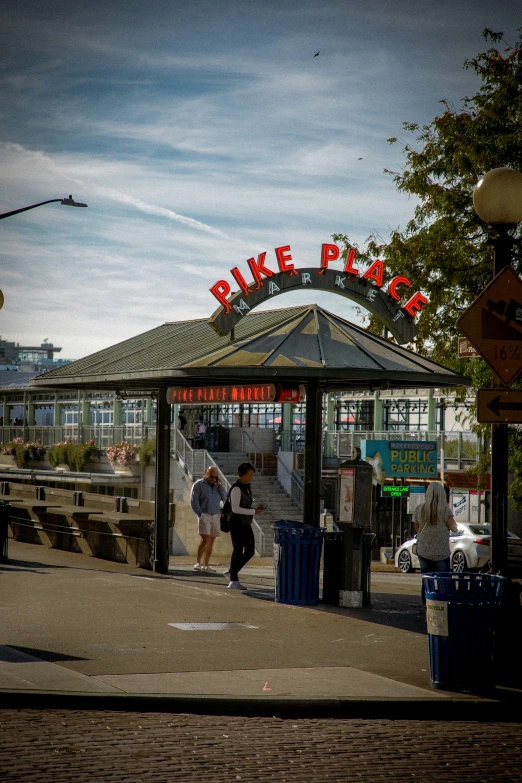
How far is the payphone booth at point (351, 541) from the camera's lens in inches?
523

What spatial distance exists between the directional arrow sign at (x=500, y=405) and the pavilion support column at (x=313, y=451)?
594cm

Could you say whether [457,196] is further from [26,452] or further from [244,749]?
[26,452]

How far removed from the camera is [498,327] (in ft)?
Result: 31.1

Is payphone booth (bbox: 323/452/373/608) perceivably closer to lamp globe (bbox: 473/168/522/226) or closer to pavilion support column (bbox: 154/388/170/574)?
pavilion support column (bbox: 154/388/170/574)

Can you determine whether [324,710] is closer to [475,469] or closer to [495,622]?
[495,622]

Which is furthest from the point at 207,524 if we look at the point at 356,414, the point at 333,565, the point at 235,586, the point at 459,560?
the point at 356,414

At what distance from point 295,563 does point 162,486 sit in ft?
12.3

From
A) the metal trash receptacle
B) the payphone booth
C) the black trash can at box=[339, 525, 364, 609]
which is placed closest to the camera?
the payphone booth

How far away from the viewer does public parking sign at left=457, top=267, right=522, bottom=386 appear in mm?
9406

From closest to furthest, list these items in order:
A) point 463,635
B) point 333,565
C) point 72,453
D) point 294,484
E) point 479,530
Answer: point 463,635 → point 333,565 → point 479,530 → point 294,484 → point 72,453

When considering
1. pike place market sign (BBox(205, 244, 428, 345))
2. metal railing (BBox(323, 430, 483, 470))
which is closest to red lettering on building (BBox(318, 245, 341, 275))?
pike place market sign (BBox(205, 244, 428, 345))

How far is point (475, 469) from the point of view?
2595 cm

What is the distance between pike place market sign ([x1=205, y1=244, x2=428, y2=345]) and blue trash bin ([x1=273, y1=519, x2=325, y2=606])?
2.98 meters

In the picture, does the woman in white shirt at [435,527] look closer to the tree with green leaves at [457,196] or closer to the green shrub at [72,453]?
the tree with green leaves at [457,196]
